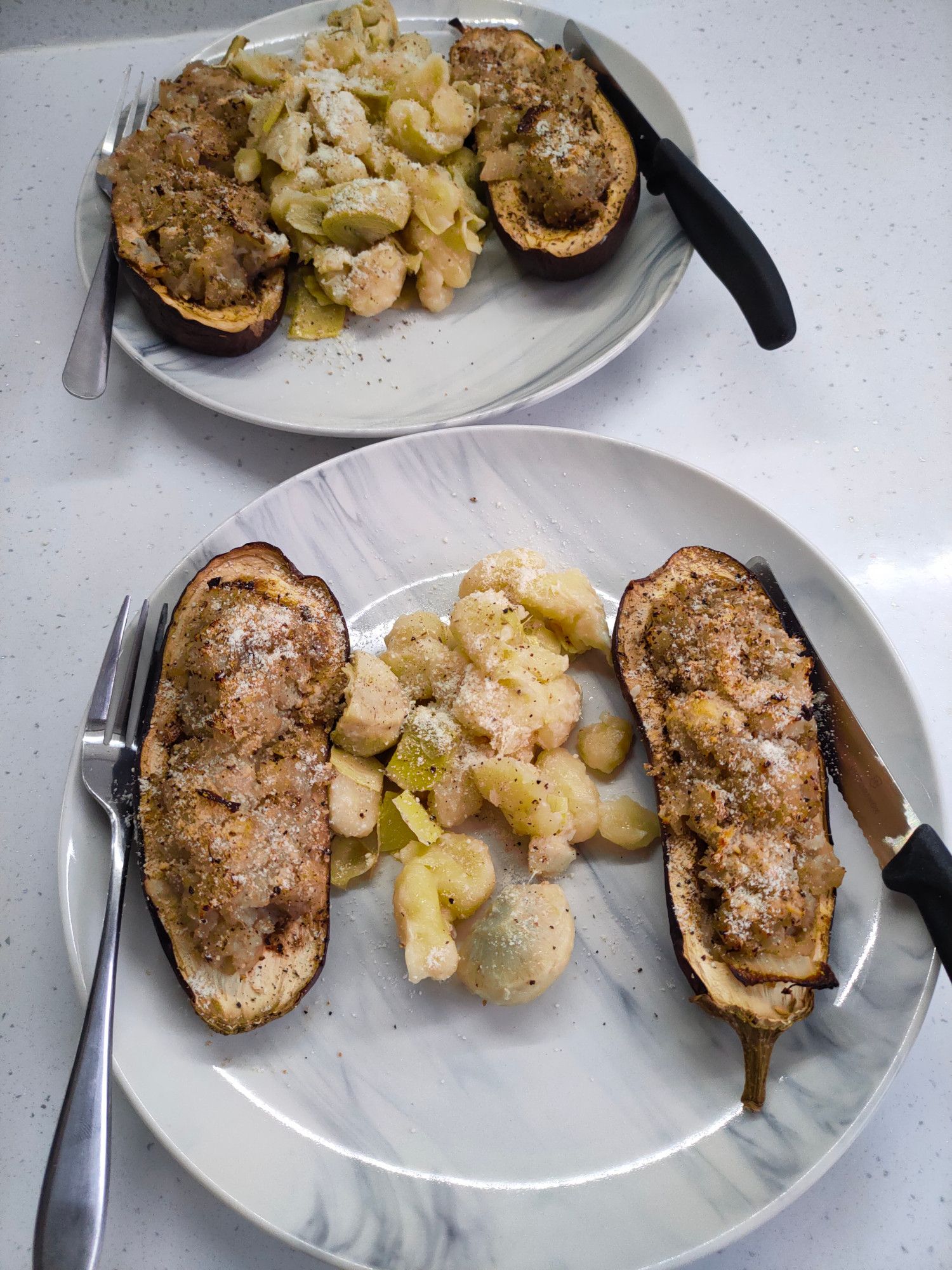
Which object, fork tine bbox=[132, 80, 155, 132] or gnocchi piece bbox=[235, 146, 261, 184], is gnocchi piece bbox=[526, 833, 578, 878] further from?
fork tine bbox=[132, 80, 155, 132]

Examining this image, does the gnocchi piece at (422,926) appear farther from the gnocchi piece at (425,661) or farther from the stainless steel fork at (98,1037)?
the stainless steel fork at (98,1037)

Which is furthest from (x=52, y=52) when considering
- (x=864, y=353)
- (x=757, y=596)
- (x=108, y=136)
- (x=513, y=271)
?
(x=757, y=596)

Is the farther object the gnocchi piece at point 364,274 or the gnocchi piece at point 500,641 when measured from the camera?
the gnocchi piece at point 364,274

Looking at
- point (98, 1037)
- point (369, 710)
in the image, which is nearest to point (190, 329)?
point (369, 710)

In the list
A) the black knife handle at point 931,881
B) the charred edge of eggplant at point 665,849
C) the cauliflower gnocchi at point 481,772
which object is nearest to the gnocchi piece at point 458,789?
the cauliflower gnocchi at point 481,772

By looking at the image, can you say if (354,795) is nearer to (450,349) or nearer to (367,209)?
(450,349)

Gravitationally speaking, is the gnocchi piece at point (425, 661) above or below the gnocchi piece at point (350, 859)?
above
